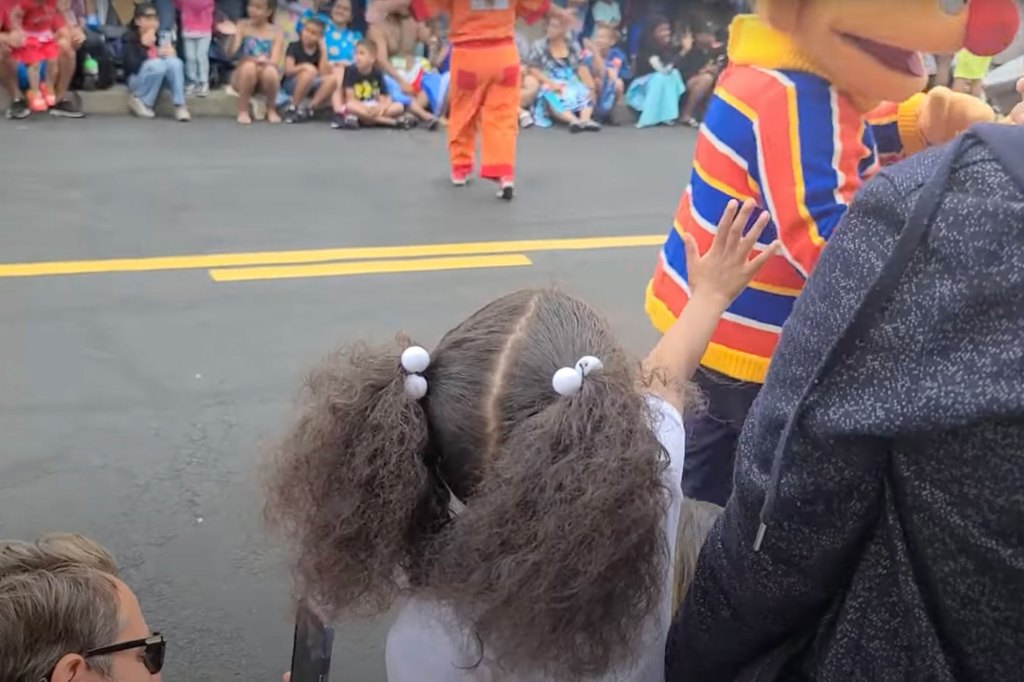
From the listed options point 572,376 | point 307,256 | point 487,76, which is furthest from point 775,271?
point 487,76

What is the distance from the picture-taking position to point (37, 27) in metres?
8.62

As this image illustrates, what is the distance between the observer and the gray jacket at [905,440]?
75 cm

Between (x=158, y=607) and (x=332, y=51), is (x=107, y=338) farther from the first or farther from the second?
(x=332, y=51)

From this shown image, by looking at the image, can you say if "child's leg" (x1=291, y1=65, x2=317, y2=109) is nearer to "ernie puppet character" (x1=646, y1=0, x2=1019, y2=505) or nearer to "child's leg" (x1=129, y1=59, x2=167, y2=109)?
"child's leg" (x1=129, y1=59, x2=167, y2=109)

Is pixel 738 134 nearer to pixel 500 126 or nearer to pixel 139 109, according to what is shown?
pixel 500 126

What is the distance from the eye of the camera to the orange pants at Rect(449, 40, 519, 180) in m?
6.52

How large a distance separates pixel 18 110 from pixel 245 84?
5.65 ft

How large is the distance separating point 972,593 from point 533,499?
459mm

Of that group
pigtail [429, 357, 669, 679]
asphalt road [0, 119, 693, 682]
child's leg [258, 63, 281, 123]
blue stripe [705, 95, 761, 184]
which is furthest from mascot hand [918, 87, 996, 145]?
child's leg [258, 63, 281, 123]

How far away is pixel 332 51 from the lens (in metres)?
9.62

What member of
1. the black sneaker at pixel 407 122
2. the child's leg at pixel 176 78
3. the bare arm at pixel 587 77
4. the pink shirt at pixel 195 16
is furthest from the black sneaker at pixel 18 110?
the bare arm at pixel 587 77

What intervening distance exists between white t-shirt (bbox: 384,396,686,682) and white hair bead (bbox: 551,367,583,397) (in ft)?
0.37

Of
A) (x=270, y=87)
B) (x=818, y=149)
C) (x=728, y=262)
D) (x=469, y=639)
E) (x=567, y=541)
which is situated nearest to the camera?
(x=567, y=541)

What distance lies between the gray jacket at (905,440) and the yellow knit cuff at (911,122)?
145cm
